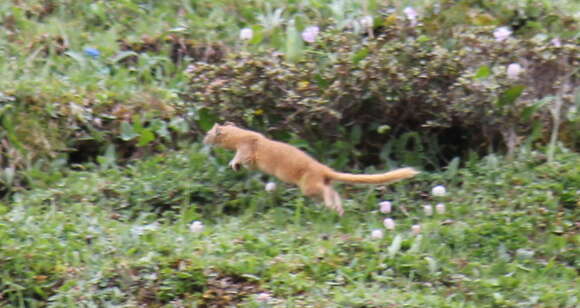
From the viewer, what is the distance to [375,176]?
20.1 ft

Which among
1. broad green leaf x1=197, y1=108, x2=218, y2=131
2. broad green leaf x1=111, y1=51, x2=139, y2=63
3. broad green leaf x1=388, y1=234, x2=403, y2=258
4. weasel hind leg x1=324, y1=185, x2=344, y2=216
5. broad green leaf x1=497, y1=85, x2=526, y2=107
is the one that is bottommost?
broad green leaf x1=388, y1=234, x2=403, y2=258

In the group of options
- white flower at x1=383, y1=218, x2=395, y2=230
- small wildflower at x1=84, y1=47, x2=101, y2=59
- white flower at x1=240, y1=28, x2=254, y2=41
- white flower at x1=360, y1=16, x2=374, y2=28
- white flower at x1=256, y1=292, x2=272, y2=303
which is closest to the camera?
white flower at x1=256, y1=292, x2=272, y2=303

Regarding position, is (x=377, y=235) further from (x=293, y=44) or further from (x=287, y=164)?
(x=293, y=44)

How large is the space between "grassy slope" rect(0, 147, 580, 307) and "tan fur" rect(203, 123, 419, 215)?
0.15m

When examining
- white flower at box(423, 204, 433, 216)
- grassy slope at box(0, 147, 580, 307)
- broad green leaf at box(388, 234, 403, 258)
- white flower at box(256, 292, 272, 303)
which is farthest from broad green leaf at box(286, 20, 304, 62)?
white flower at box(256, 292, 272, 303)

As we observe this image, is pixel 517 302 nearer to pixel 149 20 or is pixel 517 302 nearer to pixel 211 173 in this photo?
pixel 211 173

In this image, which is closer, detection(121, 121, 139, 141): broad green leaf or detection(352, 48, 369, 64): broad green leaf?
detection(352, 48, 369, 64): broad green leaf

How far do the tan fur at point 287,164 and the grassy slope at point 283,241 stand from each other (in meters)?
0.15

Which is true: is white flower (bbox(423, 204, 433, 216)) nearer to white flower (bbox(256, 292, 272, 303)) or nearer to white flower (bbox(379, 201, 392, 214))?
white flower (bbox(379, 201, 392, 214))

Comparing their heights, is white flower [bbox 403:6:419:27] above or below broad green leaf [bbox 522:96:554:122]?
above

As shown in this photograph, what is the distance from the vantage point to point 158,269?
18.0ft

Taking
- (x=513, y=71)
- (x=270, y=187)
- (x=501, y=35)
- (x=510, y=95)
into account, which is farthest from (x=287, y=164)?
(x=501, y=35)

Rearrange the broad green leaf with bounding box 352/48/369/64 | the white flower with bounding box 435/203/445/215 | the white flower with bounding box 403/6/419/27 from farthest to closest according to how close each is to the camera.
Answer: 1. the white flower with bounding box 403/6/419/27
2. the broad green leaf with bounding box 352/48/369/64
3. the white flower with bounding box 435/203/445/215

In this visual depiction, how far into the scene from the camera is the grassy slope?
540 cm
